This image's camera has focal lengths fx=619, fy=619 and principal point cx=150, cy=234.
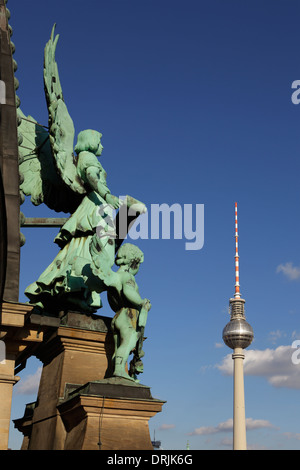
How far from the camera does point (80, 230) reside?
10.6 meters

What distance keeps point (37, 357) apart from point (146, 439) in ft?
9.05

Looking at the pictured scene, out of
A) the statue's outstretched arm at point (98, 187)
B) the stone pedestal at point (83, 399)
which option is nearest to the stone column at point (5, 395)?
the stone pedestal at point (83, 399)

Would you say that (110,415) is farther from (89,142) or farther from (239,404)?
(239,404)

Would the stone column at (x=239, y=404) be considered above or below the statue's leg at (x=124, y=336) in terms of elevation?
above

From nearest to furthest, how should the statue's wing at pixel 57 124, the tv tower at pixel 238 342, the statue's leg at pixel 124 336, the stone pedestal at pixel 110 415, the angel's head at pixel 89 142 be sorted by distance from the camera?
the stone pedestal at pixel 110 415 < the statue's leg at pixel 124 336 < the statue's wing at pixel 57 124 < the angel's head at pixel 89 142 < the tv tower at pixel 238 342

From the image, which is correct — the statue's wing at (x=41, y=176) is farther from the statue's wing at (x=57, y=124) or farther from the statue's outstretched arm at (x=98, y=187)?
the statue's outstretched arm at (x=98, y=187)

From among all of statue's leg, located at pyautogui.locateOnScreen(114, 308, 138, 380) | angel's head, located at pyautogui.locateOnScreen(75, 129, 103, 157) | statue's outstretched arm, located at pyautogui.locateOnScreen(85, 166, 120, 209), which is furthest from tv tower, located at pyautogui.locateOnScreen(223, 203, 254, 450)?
statue's leg, located at pyautogui.locateOnScreen(114, 308, 138, 380)

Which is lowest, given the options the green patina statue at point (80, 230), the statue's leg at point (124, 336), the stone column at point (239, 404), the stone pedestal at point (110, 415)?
the stone pedestal at point (110, 415)

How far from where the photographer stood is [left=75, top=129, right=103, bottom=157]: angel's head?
36.0 ft

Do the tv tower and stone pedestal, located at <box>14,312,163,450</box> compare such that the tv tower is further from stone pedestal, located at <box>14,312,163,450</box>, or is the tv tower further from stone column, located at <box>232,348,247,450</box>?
stone pedestal, located at <box>14,312,163,450</box>

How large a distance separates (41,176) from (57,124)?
1326 mm

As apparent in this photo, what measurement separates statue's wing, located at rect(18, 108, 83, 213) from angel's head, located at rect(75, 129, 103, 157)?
84 cm

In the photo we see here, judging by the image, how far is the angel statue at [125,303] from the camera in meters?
9.19

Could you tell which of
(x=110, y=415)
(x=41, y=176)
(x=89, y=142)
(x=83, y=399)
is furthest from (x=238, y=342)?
(x=83, y=399)
